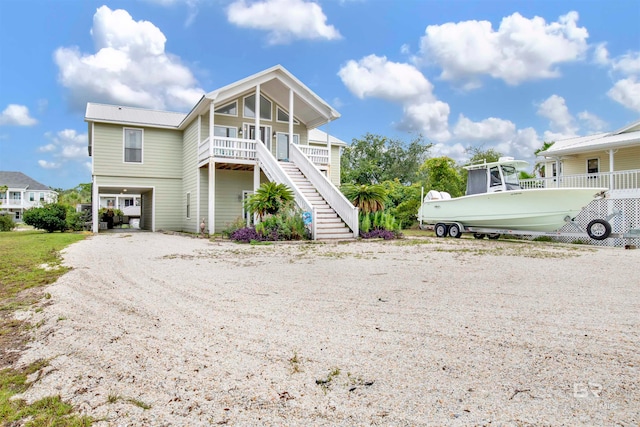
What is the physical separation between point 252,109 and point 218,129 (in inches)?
81.9

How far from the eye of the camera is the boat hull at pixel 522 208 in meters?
11.3

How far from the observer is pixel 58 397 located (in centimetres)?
222

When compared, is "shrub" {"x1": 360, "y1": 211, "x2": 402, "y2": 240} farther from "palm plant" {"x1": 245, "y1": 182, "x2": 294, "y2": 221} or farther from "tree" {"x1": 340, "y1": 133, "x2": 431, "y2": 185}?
"tree" {"x1": 340, "y1": 133, "x2": 431, "y2": 185}

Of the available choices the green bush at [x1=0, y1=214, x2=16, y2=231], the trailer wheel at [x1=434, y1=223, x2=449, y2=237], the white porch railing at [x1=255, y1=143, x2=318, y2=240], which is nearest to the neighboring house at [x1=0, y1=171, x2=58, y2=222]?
the green bush at [x1=0, y1=214, x2=16, y2=231]

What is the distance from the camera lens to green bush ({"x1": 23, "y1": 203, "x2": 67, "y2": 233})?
18175 millimetres

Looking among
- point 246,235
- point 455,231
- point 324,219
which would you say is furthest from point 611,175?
point 246,235

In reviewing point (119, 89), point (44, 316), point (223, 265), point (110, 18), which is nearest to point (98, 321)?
point (44, 316)

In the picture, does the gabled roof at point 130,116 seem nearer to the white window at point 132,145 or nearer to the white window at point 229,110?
the white window at point 132,145

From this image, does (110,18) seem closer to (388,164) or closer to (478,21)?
(478,21)

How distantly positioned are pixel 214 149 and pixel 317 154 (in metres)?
5.06

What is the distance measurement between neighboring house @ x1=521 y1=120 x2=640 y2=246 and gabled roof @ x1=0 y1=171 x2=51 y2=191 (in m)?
66.5

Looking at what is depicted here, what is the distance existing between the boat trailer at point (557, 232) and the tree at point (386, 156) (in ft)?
90.4

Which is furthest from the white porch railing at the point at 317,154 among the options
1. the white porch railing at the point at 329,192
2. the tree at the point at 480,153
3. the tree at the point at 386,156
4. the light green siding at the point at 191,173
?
the tree at the point at 386,156

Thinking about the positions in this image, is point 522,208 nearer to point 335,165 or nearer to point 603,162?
point 603,162
